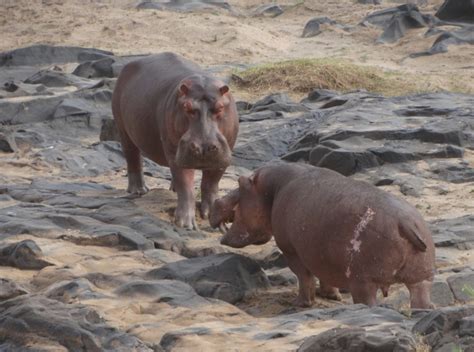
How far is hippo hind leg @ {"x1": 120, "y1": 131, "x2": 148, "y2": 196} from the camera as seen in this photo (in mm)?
11242

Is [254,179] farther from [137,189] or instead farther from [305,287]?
[137,189]

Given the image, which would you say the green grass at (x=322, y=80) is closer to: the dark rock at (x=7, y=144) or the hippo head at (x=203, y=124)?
the dark rock at (x=7, y=144)

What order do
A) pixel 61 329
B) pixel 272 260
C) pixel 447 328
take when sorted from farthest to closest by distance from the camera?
pixel 272 260 < pixel 61 329 < pixel 447 328

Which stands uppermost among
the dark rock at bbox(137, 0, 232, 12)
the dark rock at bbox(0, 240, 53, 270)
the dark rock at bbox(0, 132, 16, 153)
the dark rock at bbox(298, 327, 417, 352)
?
the dark rock at bbox(298, 327, 417, 352)

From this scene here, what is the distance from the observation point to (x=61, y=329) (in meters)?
6.09

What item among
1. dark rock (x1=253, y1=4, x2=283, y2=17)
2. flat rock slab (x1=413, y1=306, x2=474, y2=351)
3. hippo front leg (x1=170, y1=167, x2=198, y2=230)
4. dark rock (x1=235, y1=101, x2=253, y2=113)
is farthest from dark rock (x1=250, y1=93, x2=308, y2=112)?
dark rock (x1=253, y1=4, x2=283, y2=17)

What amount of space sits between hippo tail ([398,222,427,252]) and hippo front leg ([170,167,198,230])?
283 centimetres

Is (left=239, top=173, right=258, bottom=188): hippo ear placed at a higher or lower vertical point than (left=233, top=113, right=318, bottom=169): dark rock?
higher

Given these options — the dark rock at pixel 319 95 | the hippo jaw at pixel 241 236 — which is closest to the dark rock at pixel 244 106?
the dark rock at pixel 319 95

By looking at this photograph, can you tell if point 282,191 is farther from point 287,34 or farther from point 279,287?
point 287,34

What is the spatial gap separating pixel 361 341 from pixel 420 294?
201cm

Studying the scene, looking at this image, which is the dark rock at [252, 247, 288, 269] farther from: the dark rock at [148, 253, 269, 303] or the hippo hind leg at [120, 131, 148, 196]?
the hippo hind leg at [120, 131, 148, 196]

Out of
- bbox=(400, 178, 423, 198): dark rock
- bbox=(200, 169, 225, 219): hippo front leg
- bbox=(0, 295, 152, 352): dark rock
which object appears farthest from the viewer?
bbox=(400, 178, 423, 198): dark rock

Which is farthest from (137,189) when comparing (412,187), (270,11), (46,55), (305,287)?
(270,11)
